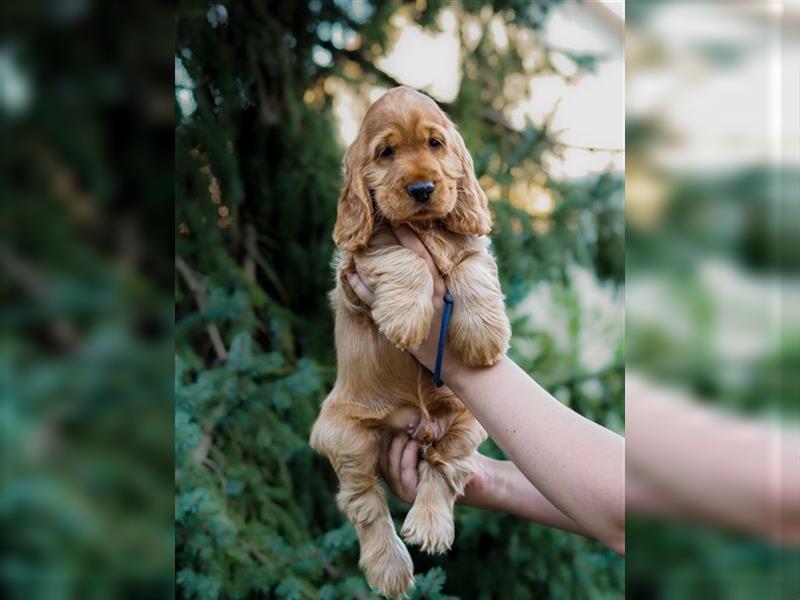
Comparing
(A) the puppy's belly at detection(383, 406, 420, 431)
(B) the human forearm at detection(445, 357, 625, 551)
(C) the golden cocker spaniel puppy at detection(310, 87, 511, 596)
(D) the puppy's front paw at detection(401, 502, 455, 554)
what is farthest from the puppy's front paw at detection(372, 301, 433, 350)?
(D) the puppy's front paw at detection(401, 502, 455, 554)

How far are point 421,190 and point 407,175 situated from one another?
34 mm

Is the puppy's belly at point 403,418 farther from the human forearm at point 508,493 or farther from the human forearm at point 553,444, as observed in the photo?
the human forearm at point 508,493

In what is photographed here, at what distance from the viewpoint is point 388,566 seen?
1.54 meters

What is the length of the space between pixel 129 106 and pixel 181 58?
1.34m

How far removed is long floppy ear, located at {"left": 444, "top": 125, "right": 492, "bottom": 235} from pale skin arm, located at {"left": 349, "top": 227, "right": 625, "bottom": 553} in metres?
0.07

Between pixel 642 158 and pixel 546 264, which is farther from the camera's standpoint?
pixel 546 264

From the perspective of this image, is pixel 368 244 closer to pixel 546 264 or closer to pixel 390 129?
pixel 390 129

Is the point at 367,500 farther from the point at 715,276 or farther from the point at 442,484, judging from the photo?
the point at 715,276

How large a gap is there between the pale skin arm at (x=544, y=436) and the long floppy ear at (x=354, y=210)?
0.22 feet

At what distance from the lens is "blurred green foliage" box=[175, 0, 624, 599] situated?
2.08 m

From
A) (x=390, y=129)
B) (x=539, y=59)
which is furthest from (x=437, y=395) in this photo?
(x=539, y=59)

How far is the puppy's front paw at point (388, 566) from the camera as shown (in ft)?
5.04

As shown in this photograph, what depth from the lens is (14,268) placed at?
73 centimetres

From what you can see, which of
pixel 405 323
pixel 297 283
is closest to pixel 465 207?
pixel 405 323
